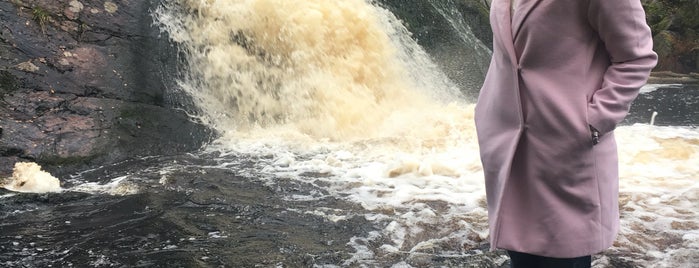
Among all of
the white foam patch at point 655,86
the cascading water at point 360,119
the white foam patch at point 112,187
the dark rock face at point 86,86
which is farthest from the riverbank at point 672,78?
the white foam patch at point 112,187

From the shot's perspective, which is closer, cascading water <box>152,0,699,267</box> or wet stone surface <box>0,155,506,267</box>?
wet stone surface <box>0,155,506,267</box>

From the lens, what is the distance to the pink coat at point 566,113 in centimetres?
169

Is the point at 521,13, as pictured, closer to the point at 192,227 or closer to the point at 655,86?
the point at 192,227

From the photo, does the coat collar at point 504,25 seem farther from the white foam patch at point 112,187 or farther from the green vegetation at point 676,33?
the green vegetation at point 676,33

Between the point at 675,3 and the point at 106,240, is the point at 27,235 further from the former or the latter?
the point at 675,3

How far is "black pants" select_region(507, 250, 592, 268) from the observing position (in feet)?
5.91

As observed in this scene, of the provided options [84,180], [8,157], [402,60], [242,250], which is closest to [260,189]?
[242,250]

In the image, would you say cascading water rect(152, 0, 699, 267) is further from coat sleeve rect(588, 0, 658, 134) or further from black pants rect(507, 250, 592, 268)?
coat sleeve rect(588, 0, 658, 134)

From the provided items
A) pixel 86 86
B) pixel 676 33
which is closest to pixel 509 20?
pixel 86 86

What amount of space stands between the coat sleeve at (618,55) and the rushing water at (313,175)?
7.02 ft

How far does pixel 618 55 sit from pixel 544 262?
2.38ft

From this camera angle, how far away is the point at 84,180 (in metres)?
5.71

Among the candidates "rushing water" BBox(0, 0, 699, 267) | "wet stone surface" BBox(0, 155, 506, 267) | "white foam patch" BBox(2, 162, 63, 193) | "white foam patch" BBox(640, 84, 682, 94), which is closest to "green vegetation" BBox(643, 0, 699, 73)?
"white foam patch" BBox(640, 84, 682, 94)

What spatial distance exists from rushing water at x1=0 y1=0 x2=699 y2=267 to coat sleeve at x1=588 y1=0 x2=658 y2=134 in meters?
2.14
